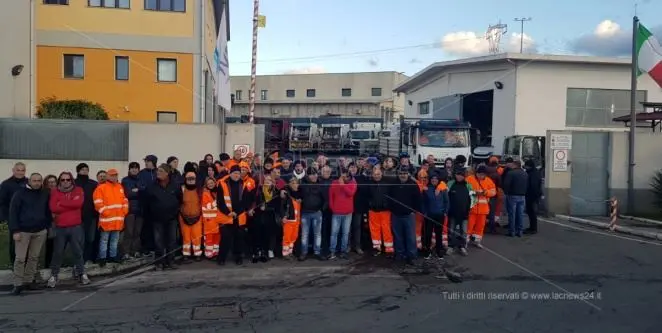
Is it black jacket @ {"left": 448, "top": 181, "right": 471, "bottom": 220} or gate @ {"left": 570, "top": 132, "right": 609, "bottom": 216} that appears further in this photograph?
gate @ {"left": 570, "top": 132, "right": 609, "bottom": 216}

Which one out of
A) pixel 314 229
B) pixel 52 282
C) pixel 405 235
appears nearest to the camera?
pixel 52 282

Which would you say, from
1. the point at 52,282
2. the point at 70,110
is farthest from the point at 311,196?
the point at 70,110

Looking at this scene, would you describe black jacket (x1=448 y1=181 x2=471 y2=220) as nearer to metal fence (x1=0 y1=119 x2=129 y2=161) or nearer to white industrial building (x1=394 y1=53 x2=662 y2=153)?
metal fence (x1=0 y1=119 x2=129 y2=161)

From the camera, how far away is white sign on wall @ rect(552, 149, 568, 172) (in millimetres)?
16969

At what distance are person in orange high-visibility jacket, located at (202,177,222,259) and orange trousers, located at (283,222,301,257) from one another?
1.22 m

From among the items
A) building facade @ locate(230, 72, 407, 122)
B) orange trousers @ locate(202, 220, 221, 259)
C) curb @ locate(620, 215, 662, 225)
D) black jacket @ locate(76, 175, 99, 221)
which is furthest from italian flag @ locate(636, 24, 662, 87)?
A: building facade @ locate(230, 72, 407, 122)

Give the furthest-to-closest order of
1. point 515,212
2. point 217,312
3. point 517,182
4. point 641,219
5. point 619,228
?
point 641,219 < point 619,228 < point 515,212 < point 517,182 < point 217,312

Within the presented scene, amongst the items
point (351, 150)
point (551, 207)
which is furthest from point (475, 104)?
point (551, 207)

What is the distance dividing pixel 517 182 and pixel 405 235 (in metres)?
3.75

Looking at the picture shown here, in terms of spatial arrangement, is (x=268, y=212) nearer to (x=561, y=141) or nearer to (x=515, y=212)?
(x=515, y=212)

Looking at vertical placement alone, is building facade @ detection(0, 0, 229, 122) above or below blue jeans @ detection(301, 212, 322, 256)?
above

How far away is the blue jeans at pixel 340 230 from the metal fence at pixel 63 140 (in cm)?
743

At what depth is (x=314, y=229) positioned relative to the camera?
11227 millimetres

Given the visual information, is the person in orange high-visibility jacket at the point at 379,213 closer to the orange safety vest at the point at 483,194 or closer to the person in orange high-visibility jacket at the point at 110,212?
the orange safety vest at the point at 483,194
